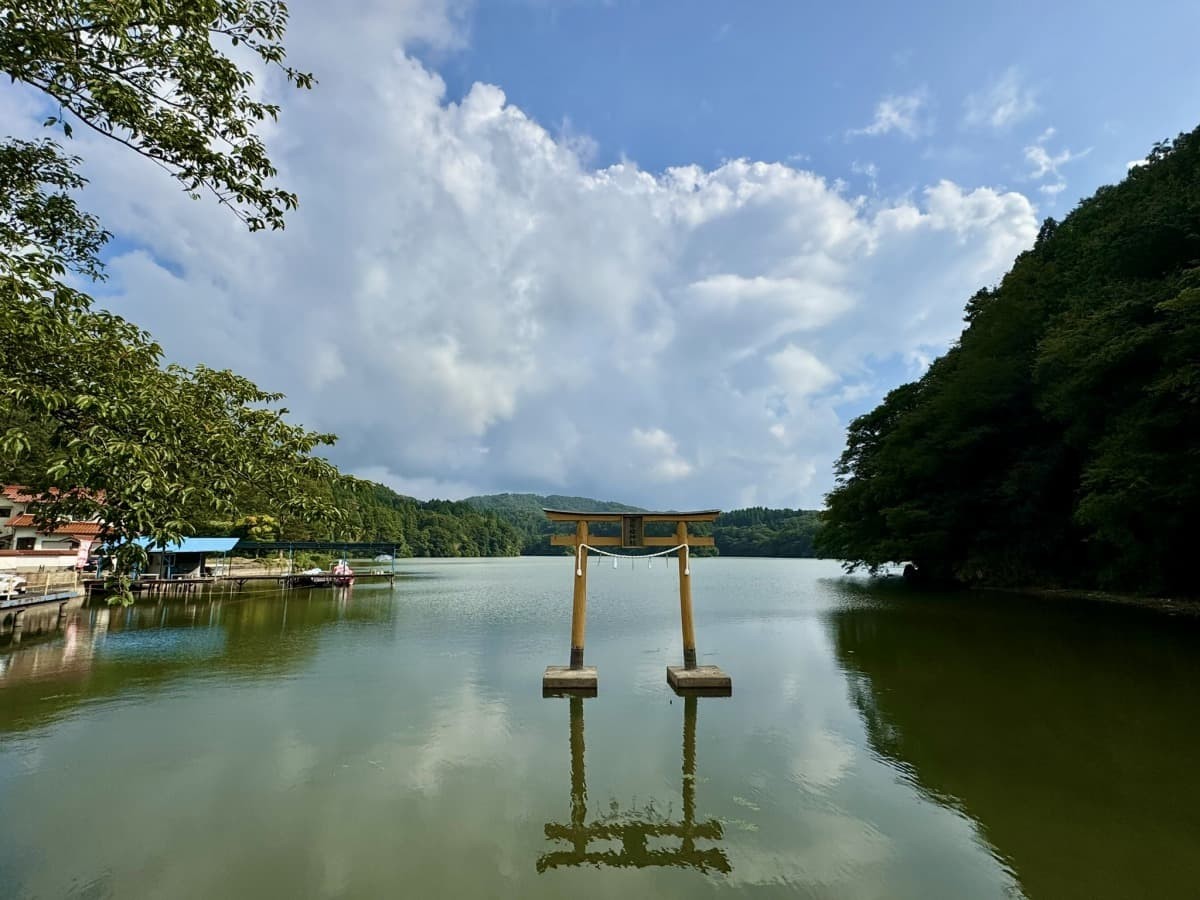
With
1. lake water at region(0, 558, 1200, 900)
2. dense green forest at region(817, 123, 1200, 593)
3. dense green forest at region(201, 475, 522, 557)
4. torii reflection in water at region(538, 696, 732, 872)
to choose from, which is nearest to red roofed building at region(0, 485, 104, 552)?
lake water at region(0, 558, 1200, 900)

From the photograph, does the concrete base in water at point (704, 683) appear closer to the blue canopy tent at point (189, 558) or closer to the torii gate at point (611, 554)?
the torii gate at point (611, 554)

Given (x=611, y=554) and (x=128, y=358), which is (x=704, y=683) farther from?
(x=128, y=358)

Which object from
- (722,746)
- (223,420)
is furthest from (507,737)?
(223,420)

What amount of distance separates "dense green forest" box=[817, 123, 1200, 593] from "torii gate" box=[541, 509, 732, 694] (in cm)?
1266

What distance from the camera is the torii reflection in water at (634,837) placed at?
182 inches

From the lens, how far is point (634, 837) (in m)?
5.03

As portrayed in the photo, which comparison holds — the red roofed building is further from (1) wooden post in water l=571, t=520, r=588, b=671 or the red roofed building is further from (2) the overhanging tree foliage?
(2) the overhanging tree foliage

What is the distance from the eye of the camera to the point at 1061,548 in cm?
2603

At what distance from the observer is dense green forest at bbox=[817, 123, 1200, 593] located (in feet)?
52.6

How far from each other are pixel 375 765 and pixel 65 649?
12493 mm

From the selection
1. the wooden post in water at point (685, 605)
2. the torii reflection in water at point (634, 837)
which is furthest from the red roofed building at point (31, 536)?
the torii reflection in water at point (634, 837)

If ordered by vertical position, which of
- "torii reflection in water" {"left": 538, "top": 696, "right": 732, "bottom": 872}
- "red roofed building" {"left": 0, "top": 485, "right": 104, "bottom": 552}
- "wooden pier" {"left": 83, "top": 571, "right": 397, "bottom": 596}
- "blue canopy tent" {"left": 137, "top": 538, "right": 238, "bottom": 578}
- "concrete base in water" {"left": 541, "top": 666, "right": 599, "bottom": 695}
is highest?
"red roofed building" {"left": 0, "top": 485, "right": 104, "bottom": 552}

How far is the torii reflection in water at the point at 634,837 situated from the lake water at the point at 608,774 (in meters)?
0.03

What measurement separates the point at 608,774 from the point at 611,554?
14.0ft
